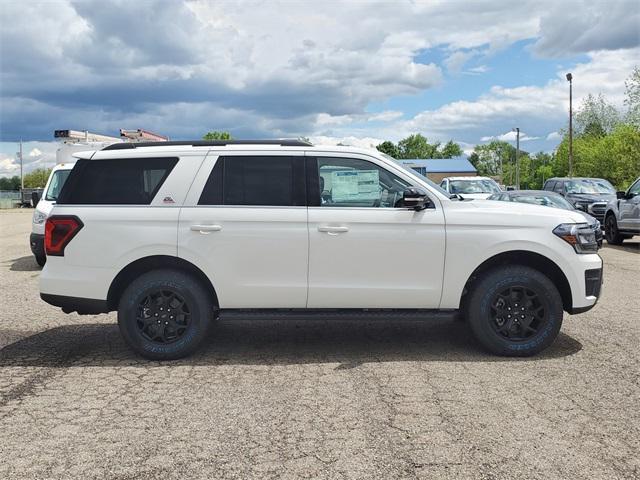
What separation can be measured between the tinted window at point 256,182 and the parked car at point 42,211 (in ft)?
20.1

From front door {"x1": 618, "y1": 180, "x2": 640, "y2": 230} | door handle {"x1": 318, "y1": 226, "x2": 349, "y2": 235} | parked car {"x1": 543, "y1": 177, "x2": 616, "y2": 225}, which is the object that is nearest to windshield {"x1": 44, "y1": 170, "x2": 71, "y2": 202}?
door handle {"x1": 318, "y1": 226, "x2": 349, "y2": 235}

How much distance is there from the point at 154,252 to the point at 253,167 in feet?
3.83

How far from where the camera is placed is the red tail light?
5598 mm

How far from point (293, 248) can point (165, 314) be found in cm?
130

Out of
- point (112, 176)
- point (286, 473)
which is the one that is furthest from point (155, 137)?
point (286, 473)

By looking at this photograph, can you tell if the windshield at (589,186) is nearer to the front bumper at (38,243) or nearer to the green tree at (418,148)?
the front bumper at (38,243)

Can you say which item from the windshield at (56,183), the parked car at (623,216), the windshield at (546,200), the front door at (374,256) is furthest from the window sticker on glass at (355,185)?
the parked car at (623,216)

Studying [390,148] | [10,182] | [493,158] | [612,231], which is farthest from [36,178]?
[612,231]

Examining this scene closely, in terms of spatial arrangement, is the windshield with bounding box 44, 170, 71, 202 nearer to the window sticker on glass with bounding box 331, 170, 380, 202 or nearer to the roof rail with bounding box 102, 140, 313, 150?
the roof rail with bounding box 102, 140, 313, 150

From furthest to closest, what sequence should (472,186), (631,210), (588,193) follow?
1. (588,193)
2. (472,186)
3. (631,210)

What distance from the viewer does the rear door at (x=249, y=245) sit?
5508 millimetres

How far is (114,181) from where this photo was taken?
5719mm

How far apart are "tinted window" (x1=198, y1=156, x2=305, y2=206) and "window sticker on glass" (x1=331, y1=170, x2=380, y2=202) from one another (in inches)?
12.1

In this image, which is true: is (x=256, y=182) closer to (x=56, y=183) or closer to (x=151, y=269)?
(x=151, y=269)
